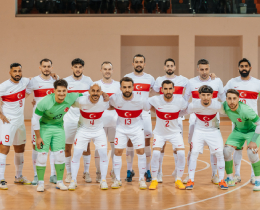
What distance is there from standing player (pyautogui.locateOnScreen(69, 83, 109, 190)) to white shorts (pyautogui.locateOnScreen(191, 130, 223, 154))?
154 cm

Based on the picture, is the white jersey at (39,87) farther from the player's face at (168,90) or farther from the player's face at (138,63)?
the player's face at (168,90)

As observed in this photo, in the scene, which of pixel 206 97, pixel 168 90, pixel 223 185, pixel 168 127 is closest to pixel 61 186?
pixel 168 127

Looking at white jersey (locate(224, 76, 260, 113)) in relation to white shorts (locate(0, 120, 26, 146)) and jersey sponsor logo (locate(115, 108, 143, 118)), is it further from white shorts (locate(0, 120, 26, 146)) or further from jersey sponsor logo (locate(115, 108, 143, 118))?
white shorts (locate(0, 120, 26, 146))

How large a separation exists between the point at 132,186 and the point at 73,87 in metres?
2.05

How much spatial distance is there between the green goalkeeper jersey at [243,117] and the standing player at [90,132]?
209 cm

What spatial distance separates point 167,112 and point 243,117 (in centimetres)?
124

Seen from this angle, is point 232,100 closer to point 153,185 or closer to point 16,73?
point 153,185

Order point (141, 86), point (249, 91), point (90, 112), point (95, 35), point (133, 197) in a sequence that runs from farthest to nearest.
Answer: point (95, 35)
point (141, 86)
point (249, 91)
point (90, 112)
point (133, 197)

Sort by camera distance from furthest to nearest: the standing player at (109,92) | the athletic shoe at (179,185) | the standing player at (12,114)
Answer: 1. the standing player at (109,92)
2. the standing player at (12,114)
3. the athletic shoe at (179,185)

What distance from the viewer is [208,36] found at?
15.2 meters

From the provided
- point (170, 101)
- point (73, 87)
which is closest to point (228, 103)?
point (170, 101)

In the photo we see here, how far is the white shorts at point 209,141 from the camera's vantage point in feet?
18.7

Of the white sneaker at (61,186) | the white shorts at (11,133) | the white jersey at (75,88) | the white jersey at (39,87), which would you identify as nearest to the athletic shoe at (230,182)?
the white sneaker at (61,186)

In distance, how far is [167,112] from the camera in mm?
5742
